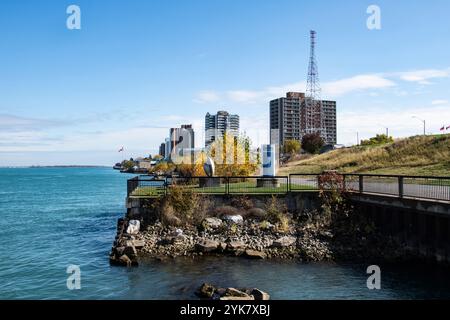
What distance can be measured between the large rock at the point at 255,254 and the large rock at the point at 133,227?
727 cm

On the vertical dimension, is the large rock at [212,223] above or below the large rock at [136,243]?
above

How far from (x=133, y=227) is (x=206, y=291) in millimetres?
10715

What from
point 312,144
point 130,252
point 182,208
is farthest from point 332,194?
point 312,144

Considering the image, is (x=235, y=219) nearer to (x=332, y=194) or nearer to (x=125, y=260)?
(x=332, y=194)

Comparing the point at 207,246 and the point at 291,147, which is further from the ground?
the point at 291,147

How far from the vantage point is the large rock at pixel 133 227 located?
84.6ft

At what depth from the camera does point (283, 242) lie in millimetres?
23469

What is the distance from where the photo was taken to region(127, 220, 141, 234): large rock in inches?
1015

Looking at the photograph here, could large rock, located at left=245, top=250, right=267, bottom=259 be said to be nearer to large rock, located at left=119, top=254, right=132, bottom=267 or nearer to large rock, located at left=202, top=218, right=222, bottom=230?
large rock, located at left=202, top=218, right=222, bottom=230

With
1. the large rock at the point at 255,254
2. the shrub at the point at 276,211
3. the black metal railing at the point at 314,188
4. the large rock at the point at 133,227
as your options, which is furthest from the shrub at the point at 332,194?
the large rock at the point at 133,227

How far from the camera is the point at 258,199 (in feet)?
92.8

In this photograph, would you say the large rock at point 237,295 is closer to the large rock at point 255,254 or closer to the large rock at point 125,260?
the large rock at point 255,254

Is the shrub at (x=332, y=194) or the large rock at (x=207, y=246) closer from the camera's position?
the large rock at (x=207, y=246)
